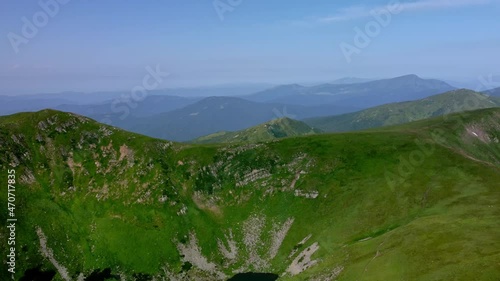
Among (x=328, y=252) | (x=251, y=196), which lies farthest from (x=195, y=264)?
(x=328, y=252)

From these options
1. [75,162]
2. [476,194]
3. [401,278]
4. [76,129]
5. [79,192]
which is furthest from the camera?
[76,129]

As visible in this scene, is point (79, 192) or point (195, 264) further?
point (79, 192)

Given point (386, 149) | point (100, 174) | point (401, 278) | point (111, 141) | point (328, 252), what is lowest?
point (328, 252)

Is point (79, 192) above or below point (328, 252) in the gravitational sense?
above

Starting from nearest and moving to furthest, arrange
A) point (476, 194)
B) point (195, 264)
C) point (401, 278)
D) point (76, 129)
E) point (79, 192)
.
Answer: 1. point (401, 278)
2. point (476, 194)
3. point (195, 264)
4. point (79, 192)
5. point (76, 129)

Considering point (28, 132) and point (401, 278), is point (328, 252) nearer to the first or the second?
point (401, 278)

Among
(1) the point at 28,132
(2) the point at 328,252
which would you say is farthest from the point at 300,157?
(1) the point at 28,132
